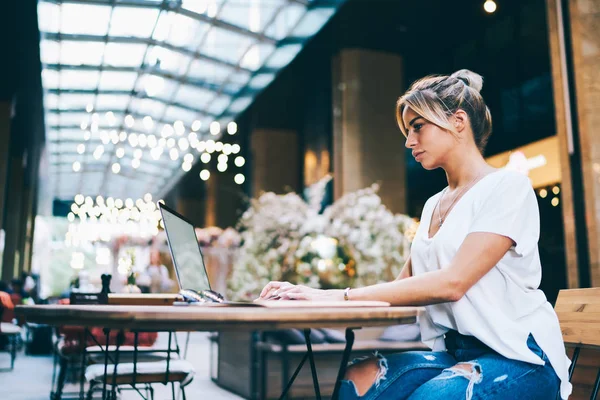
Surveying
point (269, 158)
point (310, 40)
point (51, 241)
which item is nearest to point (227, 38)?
→ point (310, 40)

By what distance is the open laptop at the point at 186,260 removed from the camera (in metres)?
1.82

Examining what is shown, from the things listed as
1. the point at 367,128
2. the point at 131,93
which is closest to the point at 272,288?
the point at 367,128

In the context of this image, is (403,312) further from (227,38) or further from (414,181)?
(227,38)

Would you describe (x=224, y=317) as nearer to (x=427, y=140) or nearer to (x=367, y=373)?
(x=367, y=373)

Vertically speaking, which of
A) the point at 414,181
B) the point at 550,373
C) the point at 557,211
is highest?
the point at 414,181

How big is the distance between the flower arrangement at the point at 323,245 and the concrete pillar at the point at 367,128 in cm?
251

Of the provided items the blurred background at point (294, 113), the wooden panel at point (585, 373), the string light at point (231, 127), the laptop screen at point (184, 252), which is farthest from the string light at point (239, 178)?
the wooden panel at point (585, 373)

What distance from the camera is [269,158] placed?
1502 centimetres

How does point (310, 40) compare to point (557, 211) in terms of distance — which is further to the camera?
point (310, 40)

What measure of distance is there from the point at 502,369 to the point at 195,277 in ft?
3.44

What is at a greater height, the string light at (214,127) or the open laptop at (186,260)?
the string light at (214,127)

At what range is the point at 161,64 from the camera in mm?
12641

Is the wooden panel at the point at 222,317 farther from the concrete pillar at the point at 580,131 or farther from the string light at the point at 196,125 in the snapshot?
the string light at the point at 196,125

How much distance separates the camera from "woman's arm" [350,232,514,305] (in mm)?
1353
